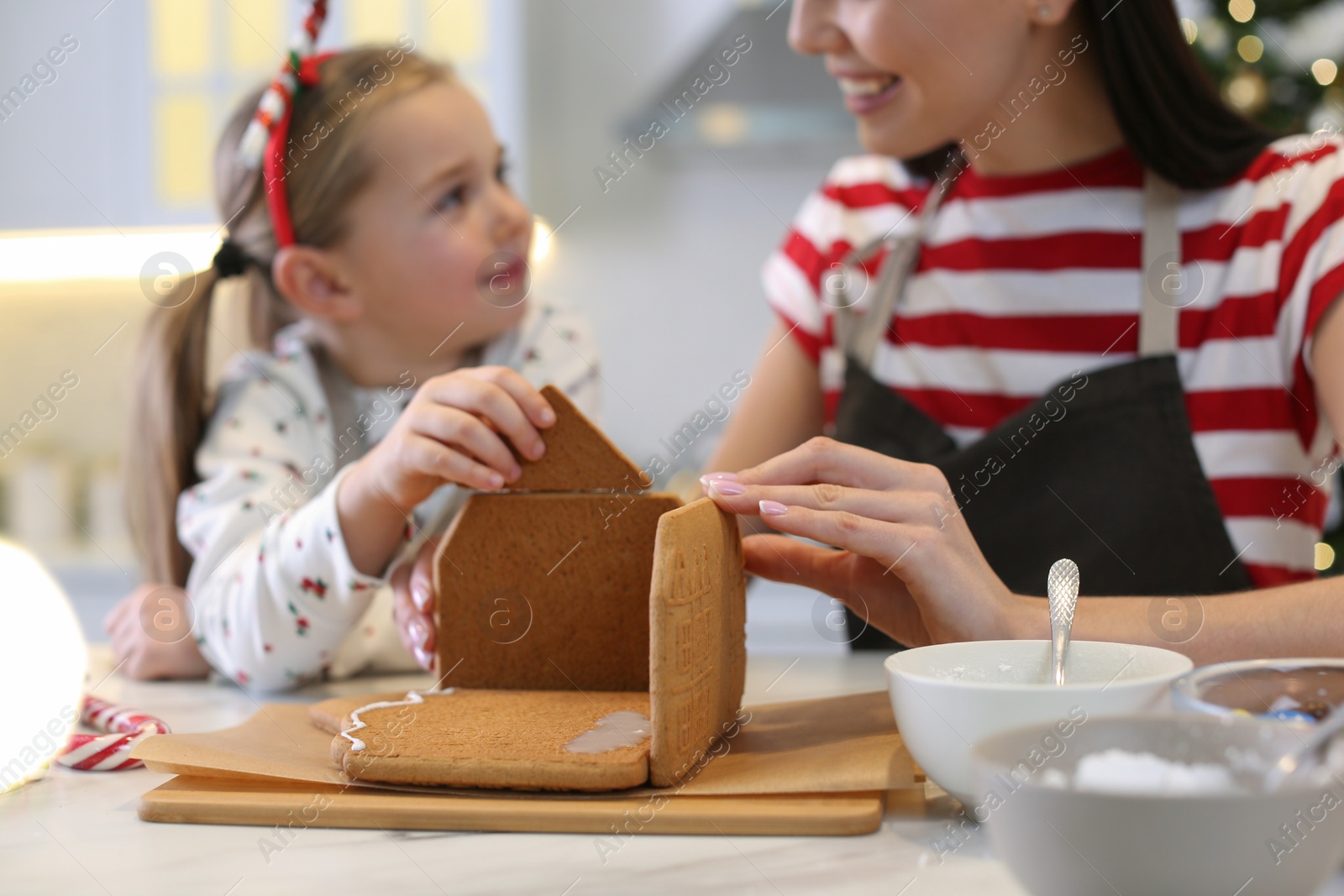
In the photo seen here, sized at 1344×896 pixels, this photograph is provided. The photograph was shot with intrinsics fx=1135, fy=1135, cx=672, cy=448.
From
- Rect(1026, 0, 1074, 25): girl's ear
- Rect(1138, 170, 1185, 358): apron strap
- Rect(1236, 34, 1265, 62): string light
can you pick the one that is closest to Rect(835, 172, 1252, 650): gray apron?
Rect(1138, 170, 1185, 358): apron strap

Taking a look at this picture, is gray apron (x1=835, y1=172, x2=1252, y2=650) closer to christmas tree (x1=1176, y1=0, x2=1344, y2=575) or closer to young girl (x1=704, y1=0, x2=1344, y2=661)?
young girl (x1=704, y1=0, x2=1344, y2=661)

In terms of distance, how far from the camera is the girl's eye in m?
1.25

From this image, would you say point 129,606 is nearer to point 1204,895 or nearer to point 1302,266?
point 1204,895

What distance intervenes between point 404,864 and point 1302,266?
91 centimetres

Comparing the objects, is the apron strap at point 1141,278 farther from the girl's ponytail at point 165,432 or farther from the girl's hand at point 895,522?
the girl's ponytail at point 165,432

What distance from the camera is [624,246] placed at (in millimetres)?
2723

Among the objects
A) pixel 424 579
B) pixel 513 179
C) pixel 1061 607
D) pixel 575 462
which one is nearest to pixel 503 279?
pixel 424 579

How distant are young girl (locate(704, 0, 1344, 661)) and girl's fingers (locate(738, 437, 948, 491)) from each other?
0.83 ft

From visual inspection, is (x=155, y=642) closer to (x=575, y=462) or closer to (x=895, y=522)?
(x=575, y=462)

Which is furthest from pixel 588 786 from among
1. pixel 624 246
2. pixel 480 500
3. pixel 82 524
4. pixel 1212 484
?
pixel 82 524

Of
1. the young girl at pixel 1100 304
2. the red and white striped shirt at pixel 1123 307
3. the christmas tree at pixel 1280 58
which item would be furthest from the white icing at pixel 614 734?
the christmas tree at pixel 1280 58

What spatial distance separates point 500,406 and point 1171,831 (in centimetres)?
48

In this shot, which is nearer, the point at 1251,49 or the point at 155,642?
the point at 155,642

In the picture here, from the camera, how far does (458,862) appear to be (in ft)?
1.69
